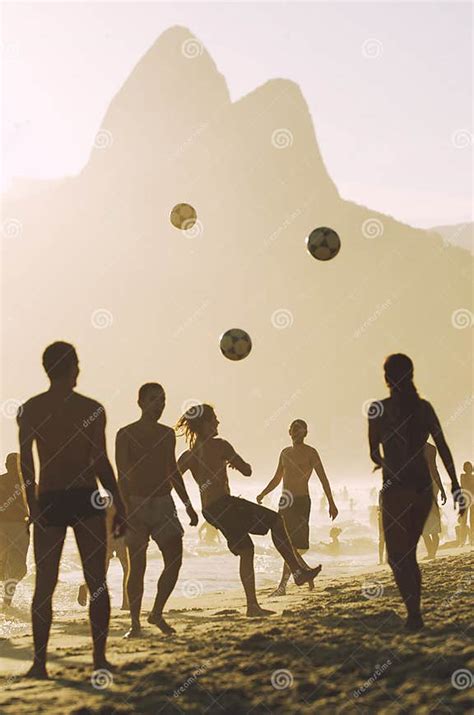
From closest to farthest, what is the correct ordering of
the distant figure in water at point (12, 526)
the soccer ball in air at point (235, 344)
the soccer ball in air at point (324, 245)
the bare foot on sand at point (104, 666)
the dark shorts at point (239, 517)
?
1. the bare foot on sand at point (104, 666)
2. the dark shorts at point (239, 517)
3. the distant figure in water at point (12, 526)
4. the soccer ball in air at point (235, 344)
5. the soccer ball in air at point (324, 245)

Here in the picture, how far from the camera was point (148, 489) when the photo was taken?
26.0 feet

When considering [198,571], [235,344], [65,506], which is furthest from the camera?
[198,571]

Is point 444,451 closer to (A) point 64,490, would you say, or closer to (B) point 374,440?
(B) point 374,440

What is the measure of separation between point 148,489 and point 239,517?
1114mm

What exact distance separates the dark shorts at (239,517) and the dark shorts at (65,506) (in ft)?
8.74

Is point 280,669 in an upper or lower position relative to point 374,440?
lower

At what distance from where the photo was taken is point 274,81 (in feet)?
593

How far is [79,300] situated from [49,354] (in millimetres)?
164884

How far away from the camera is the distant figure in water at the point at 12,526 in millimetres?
12094

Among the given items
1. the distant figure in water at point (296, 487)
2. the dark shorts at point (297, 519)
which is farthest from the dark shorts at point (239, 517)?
the dark shorts at point (297, 519)

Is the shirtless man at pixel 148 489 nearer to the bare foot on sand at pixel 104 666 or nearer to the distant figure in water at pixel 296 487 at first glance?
the bare foot on sand at pixel 104 666

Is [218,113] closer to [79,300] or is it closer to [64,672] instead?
[79,300]

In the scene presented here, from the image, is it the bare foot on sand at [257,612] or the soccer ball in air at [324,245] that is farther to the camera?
the soccer ball in air at [324,245]

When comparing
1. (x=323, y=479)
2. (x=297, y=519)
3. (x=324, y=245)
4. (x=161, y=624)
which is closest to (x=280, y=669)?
(x=161, y=624)
